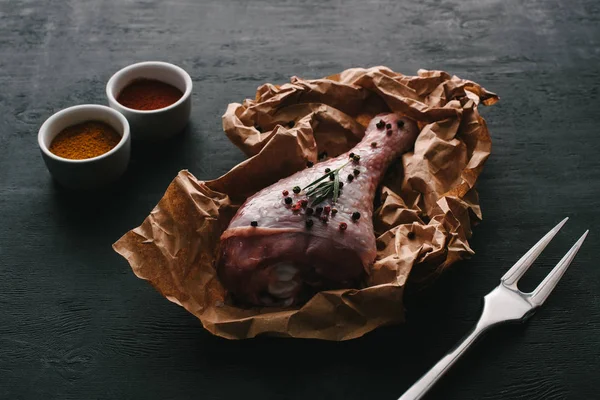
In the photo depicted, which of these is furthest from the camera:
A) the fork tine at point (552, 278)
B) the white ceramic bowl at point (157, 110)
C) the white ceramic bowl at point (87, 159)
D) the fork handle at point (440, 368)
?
the white ceramic bowl at point (157, 110)

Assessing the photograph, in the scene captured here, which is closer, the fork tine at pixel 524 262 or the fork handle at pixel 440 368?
the fork handle at pixel 440 368

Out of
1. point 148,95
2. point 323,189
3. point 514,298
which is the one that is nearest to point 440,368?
point 514,298

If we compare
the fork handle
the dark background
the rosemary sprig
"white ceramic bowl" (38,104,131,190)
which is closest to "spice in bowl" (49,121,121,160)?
"white ceramic bowl" (38,104,131,190)

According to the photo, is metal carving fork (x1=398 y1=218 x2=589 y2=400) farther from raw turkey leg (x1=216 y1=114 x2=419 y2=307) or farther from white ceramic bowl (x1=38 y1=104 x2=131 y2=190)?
white ceramic bowl (x1=38 y1=104 x2=131 y2=190)

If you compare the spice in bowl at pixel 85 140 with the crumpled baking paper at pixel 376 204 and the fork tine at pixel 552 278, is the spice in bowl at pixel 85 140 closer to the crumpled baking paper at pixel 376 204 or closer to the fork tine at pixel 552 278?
the crumpled baking paper at pixel 376 204

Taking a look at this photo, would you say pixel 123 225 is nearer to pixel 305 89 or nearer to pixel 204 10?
pixel 305 89

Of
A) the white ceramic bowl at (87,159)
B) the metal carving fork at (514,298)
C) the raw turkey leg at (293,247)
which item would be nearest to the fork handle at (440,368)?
the metal carving fork at (514,298)

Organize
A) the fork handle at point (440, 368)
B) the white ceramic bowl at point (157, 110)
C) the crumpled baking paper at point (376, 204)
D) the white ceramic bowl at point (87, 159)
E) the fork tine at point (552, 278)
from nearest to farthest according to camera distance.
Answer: the fork handle at point (440, 368) → the crumpled baking paper at point (376, 204) → the fork tine at point (552, 278) → the white ceramic bowl at point (87, 159) → the white ceramic bowl at point (157, 110)
